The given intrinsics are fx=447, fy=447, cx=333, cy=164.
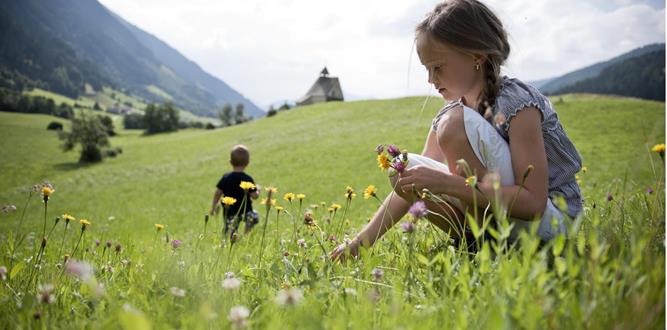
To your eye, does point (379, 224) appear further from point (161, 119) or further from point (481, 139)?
point (161, 119)

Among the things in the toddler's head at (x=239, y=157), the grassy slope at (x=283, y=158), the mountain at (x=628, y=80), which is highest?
the mountain at (x=628, y=80)

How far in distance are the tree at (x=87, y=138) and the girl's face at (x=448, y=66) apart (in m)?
42.7

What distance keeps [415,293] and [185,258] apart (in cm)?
108

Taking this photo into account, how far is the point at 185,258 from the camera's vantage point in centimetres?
206

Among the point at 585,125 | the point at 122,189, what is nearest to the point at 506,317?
the point at 122,189

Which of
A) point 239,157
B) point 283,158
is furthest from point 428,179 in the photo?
point 283,158

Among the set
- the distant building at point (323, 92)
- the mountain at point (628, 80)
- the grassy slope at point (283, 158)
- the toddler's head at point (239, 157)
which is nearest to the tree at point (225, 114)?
the distant building at point (323, 92)

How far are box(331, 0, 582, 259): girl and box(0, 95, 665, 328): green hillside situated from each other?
222 mm

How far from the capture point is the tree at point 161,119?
73431 millimetres

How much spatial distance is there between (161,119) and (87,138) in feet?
114

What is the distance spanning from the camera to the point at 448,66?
92.7 inches

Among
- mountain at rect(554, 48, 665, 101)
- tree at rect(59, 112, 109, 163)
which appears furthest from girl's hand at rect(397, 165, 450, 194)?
mountain at rect(554, 48, 665, 101)

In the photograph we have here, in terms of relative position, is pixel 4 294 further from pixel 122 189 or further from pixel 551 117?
pixel 122 189

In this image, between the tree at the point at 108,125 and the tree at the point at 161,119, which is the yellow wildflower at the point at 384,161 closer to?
the tree at the point at 108,125
